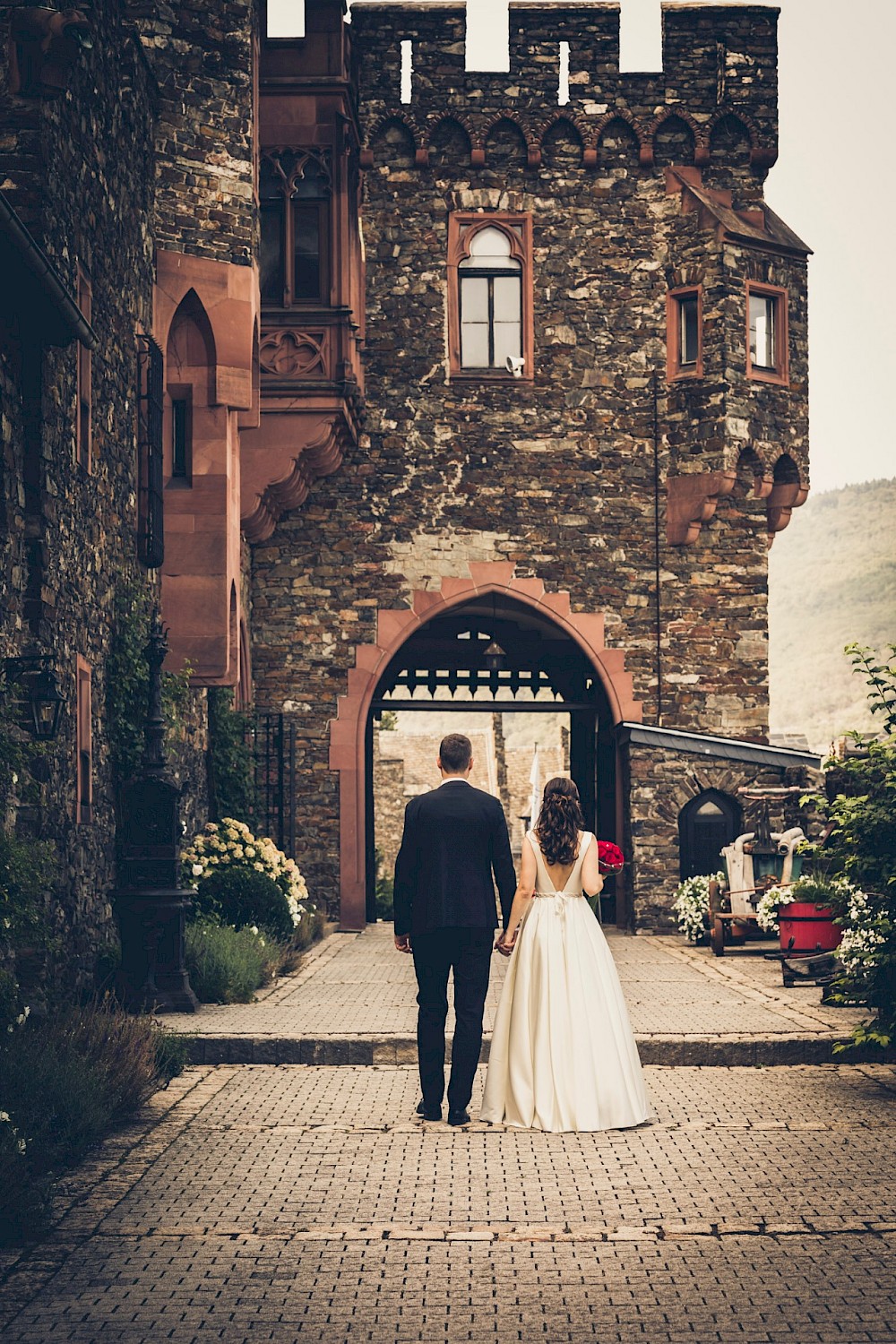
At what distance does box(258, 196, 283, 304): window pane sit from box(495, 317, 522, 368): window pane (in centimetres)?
321

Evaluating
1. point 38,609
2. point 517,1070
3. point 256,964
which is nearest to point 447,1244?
point 517,1070

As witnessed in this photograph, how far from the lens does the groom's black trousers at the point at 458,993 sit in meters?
8.18

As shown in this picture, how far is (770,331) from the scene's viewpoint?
21.8 metres

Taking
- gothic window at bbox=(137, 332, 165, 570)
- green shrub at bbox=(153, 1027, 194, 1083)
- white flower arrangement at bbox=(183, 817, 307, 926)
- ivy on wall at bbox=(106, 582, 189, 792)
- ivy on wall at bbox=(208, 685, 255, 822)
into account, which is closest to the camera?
green shrub at bbox=(153, 1027, 194, 1083)

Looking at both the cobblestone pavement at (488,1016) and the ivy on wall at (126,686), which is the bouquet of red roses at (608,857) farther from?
the ivy on wall at (126,686)

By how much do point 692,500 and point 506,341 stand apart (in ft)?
9.47

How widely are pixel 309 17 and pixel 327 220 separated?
219 cm

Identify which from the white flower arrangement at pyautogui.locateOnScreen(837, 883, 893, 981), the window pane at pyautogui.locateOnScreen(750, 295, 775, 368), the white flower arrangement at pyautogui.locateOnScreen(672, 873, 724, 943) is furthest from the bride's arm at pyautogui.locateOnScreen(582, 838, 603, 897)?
the window pane at pyautogui.locateOnScreen(750, 295, 775, 368)

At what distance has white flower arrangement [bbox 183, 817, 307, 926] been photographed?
15.8 m

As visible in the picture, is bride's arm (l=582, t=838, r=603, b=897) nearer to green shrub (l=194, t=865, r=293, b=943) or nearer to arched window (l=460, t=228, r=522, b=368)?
green shrub (l=194, t=865, r=293, b=943)

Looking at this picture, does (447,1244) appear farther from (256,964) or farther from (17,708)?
(256,964)

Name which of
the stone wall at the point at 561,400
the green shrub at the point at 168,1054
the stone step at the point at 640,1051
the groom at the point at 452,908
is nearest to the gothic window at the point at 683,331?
the stone wall at the point at 561,400

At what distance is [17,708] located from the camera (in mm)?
9531

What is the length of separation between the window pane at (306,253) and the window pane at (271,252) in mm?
155
